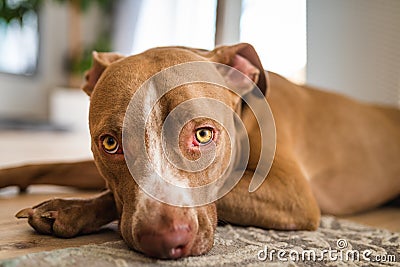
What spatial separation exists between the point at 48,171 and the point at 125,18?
20.0 ft

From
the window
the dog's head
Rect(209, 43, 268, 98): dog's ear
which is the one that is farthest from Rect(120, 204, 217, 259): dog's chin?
the window

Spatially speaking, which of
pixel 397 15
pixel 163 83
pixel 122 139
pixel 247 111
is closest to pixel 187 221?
pixel 122 139

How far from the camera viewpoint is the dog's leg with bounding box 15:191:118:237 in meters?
1.43

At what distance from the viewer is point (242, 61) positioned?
1.79 metres

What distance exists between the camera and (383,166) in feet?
7.93

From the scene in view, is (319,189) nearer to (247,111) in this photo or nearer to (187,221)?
(247,111)

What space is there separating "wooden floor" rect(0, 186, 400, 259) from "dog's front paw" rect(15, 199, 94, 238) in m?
0.02

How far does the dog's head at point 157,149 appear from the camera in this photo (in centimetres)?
114

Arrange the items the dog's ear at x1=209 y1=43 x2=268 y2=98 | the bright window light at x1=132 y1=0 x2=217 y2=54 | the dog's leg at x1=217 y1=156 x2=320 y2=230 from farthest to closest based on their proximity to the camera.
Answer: the bright window light at x1=132 y1=0 x2=217 y2=54 → the dog's ear at x1=209 y1=43 x2=268 y2=98 → the dog's leg at x1=217 y1=156 x2=320 y2=230

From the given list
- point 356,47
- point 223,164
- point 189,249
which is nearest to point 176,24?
point 356,47

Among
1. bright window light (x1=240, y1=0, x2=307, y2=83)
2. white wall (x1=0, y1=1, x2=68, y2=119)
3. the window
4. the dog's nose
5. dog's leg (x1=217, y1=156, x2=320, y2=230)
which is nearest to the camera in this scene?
the dog's nose

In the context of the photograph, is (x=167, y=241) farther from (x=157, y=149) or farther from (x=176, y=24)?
(x=176, y=24)

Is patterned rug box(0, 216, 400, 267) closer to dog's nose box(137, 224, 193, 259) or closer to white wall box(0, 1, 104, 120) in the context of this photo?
dog's nose box(137, 224, 193, 259)

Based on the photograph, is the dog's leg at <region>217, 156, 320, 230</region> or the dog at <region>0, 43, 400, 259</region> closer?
the dog at <region>0, 43, 400, 259</region>
